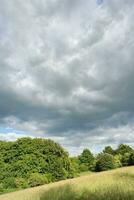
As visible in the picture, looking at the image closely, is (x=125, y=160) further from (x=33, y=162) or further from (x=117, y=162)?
(x=33, y=162)

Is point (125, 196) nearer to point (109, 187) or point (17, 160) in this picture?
point (109, 187)

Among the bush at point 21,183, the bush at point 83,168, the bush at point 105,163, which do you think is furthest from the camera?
the bush at point 83,168

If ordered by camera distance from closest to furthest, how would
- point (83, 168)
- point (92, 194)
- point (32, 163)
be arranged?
1. point (92, 194)
2. point (32, 163)
3. point (83, 168)

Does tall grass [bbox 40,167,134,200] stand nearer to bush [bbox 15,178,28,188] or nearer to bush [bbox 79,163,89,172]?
bush [bbox 15,178,28,188]

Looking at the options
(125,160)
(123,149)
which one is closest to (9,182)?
(125,160)

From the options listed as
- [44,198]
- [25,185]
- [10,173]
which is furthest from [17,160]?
[44,198]

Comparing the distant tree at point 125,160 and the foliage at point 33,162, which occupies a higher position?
the distant tree at point 125,160

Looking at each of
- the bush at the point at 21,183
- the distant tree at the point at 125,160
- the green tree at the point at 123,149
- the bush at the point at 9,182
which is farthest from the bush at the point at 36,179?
the green tree at the point at 123,149

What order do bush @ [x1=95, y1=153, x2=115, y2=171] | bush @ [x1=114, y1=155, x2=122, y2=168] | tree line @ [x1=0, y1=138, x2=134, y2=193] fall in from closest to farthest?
1. tree line @ [x1=0, y1=138, x2=134, y2=193]
2. bush @ [x1=95, y1=153, x2=115, y2=171]
3. bush @ [x1=114, y1=155, x2=122, y2=168]

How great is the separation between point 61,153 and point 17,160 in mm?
6173

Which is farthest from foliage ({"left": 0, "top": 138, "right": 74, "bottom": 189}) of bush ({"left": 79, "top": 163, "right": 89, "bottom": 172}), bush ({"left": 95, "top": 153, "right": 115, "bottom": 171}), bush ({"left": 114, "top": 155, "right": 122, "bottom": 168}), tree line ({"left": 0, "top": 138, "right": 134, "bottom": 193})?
bush ({"left": 79, "top": 163, "right": 89, "bottom": 172})

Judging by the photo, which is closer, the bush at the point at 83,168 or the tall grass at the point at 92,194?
the tall grass at the point at 92,194

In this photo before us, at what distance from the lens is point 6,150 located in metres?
57.8

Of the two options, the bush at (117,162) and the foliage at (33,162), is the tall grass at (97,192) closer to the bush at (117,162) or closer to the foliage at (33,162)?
the foliage at (33,162)
